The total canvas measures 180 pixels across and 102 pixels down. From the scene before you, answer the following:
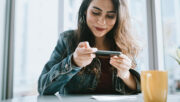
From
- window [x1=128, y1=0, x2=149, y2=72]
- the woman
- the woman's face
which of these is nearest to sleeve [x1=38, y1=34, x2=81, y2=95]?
the woman

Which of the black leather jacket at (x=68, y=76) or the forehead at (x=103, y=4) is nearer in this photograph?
the black leather jacket at (x=68, y=76)

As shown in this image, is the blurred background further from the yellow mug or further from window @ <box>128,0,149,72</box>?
the yellow mug

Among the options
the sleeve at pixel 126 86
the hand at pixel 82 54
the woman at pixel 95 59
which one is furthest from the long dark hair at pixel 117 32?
the hand at pixel 82 54

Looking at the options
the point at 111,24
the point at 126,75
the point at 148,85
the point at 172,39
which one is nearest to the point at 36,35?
the point at 111,24

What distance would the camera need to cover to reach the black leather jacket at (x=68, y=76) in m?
1.04

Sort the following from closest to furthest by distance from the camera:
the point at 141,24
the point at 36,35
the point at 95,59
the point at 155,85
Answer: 1. the point at 155,85
2. the point at 95,59
3. the point at 141,24
4. the point at 36,35

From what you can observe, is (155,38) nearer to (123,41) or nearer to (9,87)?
(123,41)

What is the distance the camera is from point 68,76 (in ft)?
3.47

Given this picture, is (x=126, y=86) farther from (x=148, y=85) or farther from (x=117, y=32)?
(x=148, y=85)

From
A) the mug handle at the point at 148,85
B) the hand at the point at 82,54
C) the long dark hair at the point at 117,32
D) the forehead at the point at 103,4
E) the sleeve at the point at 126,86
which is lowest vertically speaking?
the sleeve at the point at 126,86

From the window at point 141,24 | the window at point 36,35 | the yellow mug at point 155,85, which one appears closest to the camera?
the yellow mug at point 155,85

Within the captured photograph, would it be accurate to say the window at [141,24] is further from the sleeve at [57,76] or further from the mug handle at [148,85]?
the mug handle at [148,85]

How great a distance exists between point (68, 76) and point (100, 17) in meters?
0.49

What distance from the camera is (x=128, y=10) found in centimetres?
138
